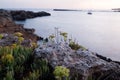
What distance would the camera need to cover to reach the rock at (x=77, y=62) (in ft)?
17.3

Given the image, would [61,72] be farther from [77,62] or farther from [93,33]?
[93,33]

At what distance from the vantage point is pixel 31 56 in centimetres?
604

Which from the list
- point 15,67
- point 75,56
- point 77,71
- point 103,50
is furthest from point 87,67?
point 103,50

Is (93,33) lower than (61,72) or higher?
lower

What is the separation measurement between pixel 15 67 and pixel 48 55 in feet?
1.96

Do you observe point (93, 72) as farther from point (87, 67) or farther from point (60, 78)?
point (60, 78)

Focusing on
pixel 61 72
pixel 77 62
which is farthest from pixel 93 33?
pixel 61 72

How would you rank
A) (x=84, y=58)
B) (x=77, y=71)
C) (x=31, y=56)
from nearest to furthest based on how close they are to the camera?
(x=77, y=71) < (x=84, y=58) < (x=31, y=56)

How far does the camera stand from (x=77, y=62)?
5.41 m

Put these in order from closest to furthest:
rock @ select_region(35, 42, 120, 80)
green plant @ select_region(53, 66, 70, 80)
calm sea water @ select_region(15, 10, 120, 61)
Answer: green plant @ select_region(53, 66, 70, 80) → rock @ select_region(35, 42, 120, 80) → calm sea water @ select_region(15, 10, 120, 61)

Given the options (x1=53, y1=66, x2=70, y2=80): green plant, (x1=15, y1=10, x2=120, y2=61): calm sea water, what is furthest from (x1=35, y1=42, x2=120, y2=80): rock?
(x1=15, y1=10, x2=120, y2=61): calm sea water

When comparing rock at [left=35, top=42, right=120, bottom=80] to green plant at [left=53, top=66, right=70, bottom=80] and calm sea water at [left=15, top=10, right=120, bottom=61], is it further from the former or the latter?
calm sea water at [left=15, top=10, right=120, bottom=61]

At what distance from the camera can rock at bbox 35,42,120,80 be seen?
17.3 feet

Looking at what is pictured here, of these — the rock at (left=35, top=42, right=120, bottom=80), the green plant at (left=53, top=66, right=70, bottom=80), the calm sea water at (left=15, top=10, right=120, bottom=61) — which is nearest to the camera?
the green plant at (left=53, top=66, right=70, bottom=80)
